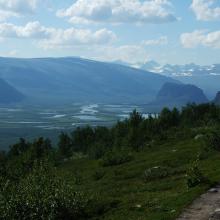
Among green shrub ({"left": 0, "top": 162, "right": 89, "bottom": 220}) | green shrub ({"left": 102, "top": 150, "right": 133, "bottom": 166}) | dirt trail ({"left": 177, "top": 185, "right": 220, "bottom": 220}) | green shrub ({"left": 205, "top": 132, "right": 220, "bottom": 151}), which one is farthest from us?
green shrub ({"left": 102, "top": 150, "right": 133, "bottom": 166})

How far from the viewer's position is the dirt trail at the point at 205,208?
2614 cm

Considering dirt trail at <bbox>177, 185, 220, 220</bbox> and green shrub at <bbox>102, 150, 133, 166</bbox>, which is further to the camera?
green shrub at <bbox>102, 150, 133, 166</bbox>

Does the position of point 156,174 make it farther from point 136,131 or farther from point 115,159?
point 136,131

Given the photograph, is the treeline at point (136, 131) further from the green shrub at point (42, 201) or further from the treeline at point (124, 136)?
the green shrub at point (42, 201)

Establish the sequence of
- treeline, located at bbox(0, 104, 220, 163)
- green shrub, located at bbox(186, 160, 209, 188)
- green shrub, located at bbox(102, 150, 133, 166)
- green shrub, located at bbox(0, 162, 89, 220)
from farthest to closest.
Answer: treeline, located at bbox(0, 104, 220, 163) → green shrub, located at bbox(102, 150, 133, 166) → green shrub, located at bbox(186, 160, 209, 188) → green shrub, located at bbox(0, 162, 89, 220)

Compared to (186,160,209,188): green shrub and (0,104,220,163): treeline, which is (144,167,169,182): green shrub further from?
(0,104,220,163): treeline

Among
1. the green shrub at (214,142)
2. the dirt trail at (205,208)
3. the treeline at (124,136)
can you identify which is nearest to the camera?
the dirt trail at (205,208)

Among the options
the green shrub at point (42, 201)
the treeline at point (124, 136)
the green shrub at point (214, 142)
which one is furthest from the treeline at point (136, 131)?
the green shrub at point (42, 201)

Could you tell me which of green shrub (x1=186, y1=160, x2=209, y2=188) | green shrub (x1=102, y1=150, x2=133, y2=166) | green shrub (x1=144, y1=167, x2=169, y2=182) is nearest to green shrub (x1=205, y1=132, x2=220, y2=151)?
green shrub (x1=144, y1=167, x2=169, y2=182)

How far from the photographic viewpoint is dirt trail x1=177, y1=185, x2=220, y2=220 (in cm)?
2614

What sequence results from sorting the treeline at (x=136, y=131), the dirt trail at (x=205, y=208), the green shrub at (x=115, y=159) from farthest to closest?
the treeline at (x=136, y=131), the green shrub at (x=115, y=159), the dirt trail at (x=205, y=208)

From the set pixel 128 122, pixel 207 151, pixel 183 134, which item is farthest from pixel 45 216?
pixel 128 122

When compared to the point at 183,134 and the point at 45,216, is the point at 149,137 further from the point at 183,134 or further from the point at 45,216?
the point at 45,216

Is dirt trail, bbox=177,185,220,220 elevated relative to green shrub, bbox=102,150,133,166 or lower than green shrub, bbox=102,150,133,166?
elevated
